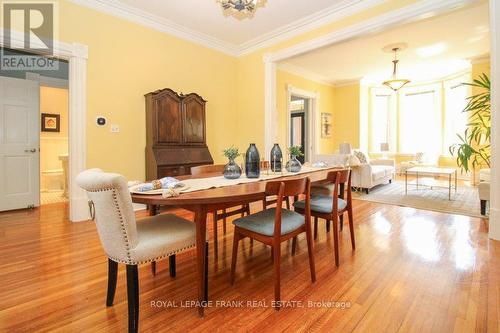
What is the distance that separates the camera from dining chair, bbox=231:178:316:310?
1563 millimetres

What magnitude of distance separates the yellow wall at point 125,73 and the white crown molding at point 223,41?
0.09 meters

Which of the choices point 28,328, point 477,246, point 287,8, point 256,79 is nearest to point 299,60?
point 256,79

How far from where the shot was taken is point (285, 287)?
1.79m

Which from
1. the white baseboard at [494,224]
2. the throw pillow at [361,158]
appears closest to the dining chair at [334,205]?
the white baseboard at [494,224]

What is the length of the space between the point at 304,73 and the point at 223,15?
3417 millimetres

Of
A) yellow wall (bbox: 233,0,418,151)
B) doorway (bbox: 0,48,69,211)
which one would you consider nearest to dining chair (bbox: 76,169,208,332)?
doorway (bbox: 0,48,69,211)

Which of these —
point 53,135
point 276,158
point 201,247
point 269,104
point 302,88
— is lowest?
point 201,247

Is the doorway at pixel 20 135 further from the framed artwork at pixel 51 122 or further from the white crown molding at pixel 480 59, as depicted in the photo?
the white crown molding at pixel 480 59

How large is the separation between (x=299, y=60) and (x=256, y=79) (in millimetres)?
1527

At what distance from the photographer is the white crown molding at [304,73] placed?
601 cm

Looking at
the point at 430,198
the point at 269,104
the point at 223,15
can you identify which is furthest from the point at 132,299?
the point at 430,198

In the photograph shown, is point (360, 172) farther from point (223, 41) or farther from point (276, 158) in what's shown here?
point (223, 41)

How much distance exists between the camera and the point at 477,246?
8.08 ft

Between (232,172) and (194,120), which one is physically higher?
(194,120)
